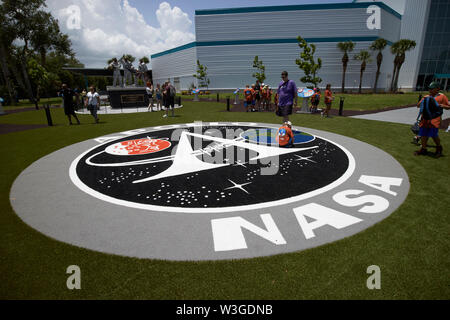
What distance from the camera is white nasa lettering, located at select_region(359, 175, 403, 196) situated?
4820 mm

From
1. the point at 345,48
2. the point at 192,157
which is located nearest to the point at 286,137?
the point at 192,157

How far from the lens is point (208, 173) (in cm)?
577

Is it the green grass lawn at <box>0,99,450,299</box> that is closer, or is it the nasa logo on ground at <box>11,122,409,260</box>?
the green grass lawn at <box>0,99,450,299</box>

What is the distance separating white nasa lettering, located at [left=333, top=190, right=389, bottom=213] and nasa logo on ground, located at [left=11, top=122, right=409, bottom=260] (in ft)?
0.06

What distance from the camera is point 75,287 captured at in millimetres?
2535

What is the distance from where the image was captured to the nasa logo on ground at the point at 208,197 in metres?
3.28

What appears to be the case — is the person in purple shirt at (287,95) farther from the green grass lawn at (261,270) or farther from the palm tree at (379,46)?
the palm tree at (379,46)

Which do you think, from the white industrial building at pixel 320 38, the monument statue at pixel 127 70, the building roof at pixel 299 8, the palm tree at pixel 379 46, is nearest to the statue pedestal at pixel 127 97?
the monument statue at pixel 127 70

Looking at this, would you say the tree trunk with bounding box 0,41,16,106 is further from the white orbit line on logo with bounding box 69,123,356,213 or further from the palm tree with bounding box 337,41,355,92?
the palm tree with bounding box 337,41,355,92

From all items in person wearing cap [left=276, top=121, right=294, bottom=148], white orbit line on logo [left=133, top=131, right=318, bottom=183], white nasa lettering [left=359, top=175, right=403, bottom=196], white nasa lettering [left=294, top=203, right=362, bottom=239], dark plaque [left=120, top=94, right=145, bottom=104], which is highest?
dark plaque [left=120, top=94, right=145, bottom=104]

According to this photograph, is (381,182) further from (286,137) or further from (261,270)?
(261,270)

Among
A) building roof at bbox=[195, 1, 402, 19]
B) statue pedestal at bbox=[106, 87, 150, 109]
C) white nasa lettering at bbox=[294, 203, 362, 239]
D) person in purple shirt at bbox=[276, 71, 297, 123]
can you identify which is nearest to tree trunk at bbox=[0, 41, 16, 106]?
statue pedestal at bbox=[106, 87, 150, 109]

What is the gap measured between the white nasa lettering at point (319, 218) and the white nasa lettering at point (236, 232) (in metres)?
0.46
